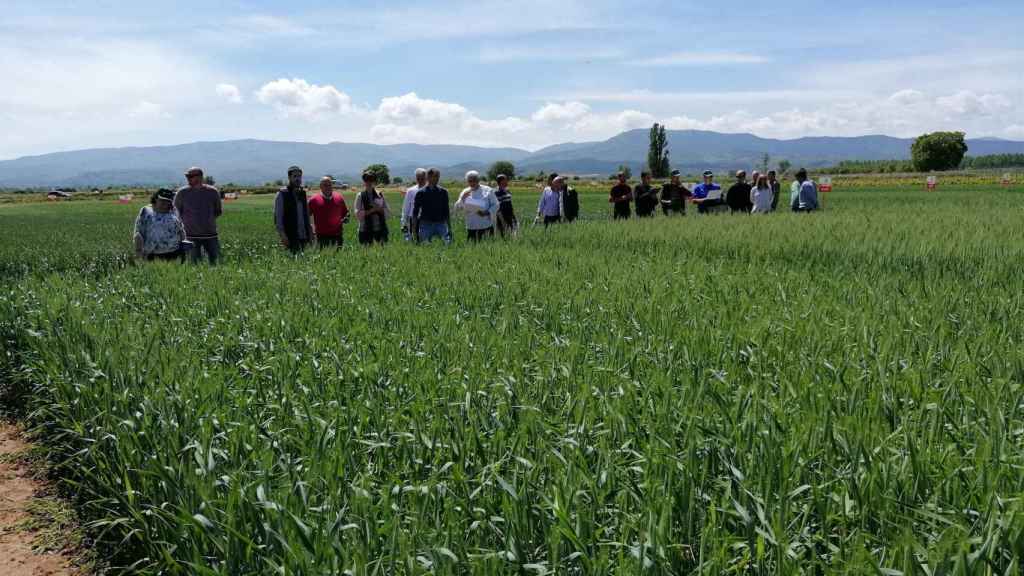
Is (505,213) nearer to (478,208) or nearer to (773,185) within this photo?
(478,208)

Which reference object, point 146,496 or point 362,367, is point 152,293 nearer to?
point 362,367

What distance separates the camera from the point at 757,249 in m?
11.0

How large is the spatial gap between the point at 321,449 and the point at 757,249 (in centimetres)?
899

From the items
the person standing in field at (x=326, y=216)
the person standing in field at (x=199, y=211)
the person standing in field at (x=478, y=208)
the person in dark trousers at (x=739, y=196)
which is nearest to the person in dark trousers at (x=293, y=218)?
the person standing in field at (x=326, y=216)

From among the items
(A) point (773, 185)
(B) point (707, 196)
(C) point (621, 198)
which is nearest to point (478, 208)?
(C) point (621, 198)

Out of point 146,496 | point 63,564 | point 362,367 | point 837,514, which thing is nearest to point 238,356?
point 362,367

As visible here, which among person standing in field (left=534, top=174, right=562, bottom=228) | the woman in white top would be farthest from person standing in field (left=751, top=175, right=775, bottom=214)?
person standing in field (left=534, top=174, right=562, bottom=228)

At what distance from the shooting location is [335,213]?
12477 mm

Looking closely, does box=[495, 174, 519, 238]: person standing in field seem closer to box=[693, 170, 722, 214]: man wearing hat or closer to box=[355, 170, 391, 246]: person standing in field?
box=[355, 170, 391, 246]: person standing in field

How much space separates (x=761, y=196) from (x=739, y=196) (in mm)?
713

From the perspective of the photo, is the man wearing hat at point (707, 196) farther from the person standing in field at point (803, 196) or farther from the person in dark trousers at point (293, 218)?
the person in dark trousers at point (293, 218)

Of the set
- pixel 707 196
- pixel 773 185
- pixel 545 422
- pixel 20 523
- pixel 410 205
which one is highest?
pixel 773 185

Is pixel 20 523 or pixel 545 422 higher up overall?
pixel 545 422

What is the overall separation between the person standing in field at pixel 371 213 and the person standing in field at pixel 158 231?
2967 millimetres
